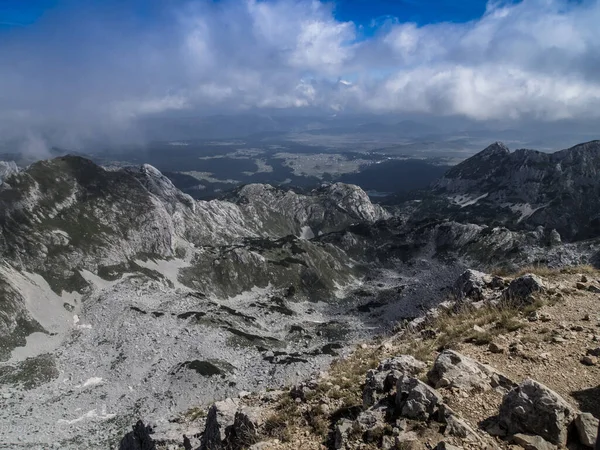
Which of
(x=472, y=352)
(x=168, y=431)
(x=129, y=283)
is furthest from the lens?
(x=129, y=283)

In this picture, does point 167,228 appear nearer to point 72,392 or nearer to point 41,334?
point 41,334

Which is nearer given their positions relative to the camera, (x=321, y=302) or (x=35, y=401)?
(x=35, y=401)

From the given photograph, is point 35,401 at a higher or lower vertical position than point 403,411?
lower

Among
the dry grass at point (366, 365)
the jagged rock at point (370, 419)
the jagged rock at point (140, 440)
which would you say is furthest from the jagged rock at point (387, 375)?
the jagged rock at point (140, 440)

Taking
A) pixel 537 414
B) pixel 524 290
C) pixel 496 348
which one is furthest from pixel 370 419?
pixel 524 290

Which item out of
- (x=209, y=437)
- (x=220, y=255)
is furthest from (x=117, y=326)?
(x=209, y=437)

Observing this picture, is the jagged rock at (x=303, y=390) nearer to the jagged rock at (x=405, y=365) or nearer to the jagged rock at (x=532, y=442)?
the jagged rock at (x=405, y=365)

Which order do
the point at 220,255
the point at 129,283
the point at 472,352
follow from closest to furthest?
the point at 472,352
the point at 129,283
the point at 220,255
